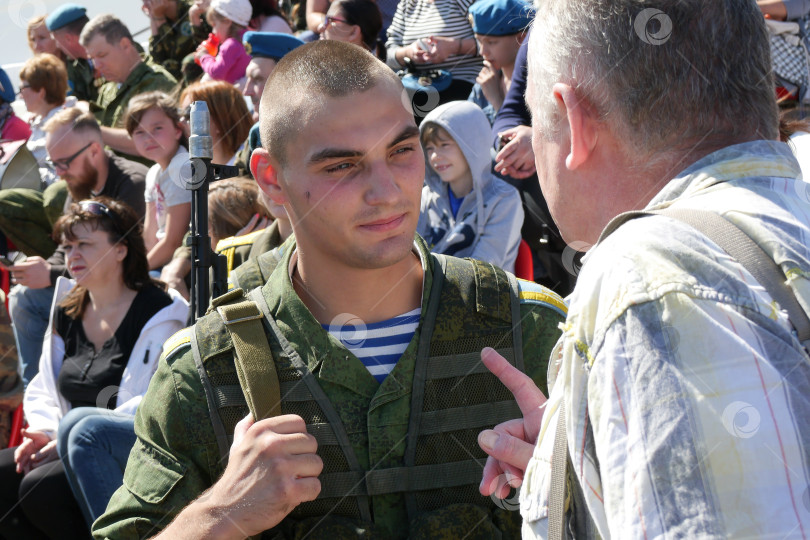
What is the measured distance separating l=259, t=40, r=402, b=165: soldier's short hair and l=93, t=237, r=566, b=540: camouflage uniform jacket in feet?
1.68

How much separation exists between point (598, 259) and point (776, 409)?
293mm

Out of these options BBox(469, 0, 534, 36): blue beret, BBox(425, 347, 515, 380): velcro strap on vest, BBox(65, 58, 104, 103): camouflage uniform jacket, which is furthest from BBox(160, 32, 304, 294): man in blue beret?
BBox(65, 58, 104, 103): camouflage uniform jacket

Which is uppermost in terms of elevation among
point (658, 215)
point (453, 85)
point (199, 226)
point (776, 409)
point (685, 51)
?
point (685, 51)

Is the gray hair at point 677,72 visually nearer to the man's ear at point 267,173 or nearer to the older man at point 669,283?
the older man at point 669,283

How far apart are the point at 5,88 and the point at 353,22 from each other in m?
4.39

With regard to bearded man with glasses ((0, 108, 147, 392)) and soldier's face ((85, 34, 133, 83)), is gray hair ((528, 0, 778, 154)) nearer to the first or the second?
bearded man with glasses ((0, 108, 147, 392))

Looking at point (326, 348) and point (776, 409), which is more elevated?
point (776, 409)

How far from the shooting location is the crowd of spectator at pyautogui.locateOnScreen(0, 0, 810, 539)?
405 centimetres

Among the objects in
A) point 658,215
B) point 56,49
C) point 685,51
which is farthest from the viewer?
point 56,49

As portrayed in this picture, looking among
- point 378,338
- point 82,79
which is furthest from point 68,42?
point 378,338

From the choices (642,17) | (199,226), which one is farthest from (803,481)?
(199,226)

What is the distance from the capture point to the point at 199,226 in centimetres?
302

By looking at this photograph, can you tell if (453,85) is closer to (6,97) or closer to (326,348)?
(326,348)

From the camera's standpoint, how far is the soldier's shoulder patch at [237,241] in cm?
454
